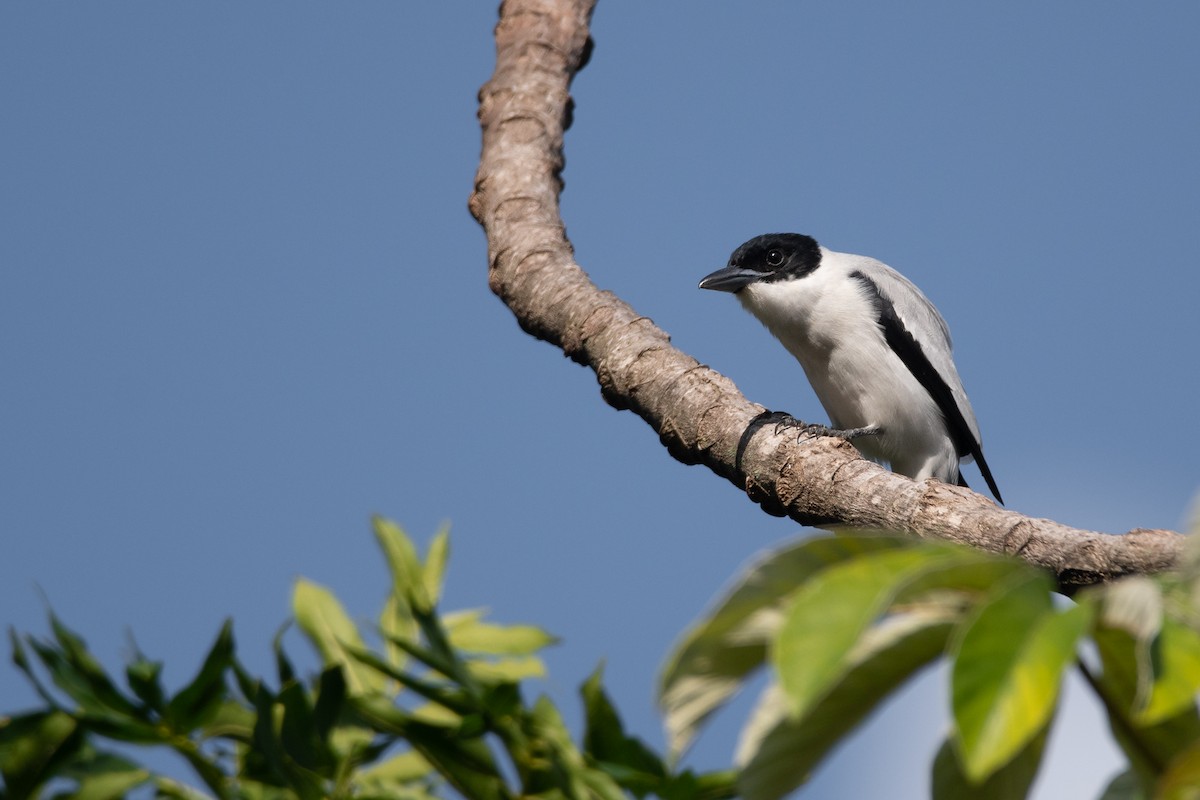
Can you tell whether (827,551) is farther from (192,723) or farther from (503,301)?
(503,301)

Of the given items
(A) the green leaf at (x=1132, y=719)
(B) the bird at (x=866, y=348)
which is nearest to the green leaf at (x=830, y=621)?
(A) the green leaf at (x=1132, y=719)

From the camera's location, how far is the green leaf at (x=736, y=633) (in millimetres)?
1270

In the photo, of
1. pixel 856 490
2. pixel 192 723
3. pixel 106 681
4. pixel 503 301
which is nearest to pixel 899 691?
pixel 192 723

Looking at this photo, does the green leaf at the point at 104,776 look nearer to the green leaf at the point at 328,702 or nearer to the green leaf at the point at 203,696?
the green leaf at the point at 203,696

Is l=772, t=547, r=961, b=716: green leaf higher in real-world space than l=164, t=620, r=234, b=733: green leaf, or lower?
lower

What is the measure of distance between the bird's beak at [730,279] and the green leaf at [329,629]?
611 centimetres

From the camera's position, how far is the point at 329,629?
1734 mm

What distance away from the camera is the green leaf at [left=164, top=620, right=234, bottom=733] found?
158 centimetres

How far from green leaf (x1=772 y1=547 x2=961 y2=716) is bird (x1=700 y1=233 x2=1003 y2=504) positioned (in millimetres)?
6138

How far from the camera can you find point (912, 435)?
7312mm

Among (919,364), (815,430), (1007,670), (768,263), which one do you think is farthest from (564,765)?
(768,263)

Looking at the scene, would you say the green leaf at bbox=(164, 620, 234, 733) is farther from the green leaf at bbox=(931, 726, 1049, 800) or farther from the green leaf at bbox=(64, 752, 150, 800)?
the green leaf at bbox=(931, 726, 1049, 800)

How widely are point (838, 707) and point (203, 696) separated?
827mm

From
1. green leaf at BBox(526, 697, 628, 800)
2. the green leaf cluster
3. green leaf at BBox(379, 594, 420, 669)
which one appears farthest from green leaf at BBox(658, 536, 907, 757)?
green leaf at BBox(379, 594, 420, 669)
